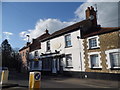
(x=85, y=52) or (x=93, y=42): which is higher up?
(x=93, y=42)

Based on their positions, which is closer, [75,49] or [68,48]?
[75,49]

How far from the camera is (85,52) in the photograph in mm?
16688

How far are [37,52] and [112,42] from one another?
16.0 meters

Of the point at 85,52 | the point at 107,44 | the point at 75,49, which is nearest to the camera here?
the point at 107,44

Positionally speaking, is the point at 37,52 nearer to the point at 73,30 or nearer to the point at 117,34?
the point at 73,30

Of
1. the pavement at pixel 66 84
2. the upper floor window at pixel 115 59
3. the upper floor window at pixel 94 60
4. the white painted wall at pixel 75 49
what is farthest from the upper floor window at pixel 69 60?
the upper floor window at pixel 115 59

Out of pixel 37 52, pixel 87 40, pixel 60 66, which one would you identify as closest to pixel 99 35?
pixel 87 40

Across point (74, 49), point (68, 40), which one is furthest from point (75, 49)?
point (68, 40)

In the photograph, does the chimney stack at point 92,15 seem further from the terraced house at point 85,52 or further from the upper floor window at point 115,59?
the upper floor window at point 115,59

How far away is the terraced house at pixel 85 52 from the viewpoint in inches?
558

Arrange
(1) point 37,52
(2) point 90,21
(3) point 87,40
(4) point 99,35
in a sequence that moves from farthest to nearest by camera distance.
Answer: (1) point 37,52 → (2) point 90,21 → (3) point 87,40 → (4) point 99,35

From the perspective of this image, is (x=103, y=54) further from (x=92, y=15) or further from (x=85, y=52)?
(x=92, y=15)

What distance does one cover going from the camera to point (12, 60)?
161 feet

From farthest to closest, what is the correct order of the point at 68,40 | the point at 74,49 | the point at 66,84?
the point at 68,40, the point at 74,49, the point at 66,84
